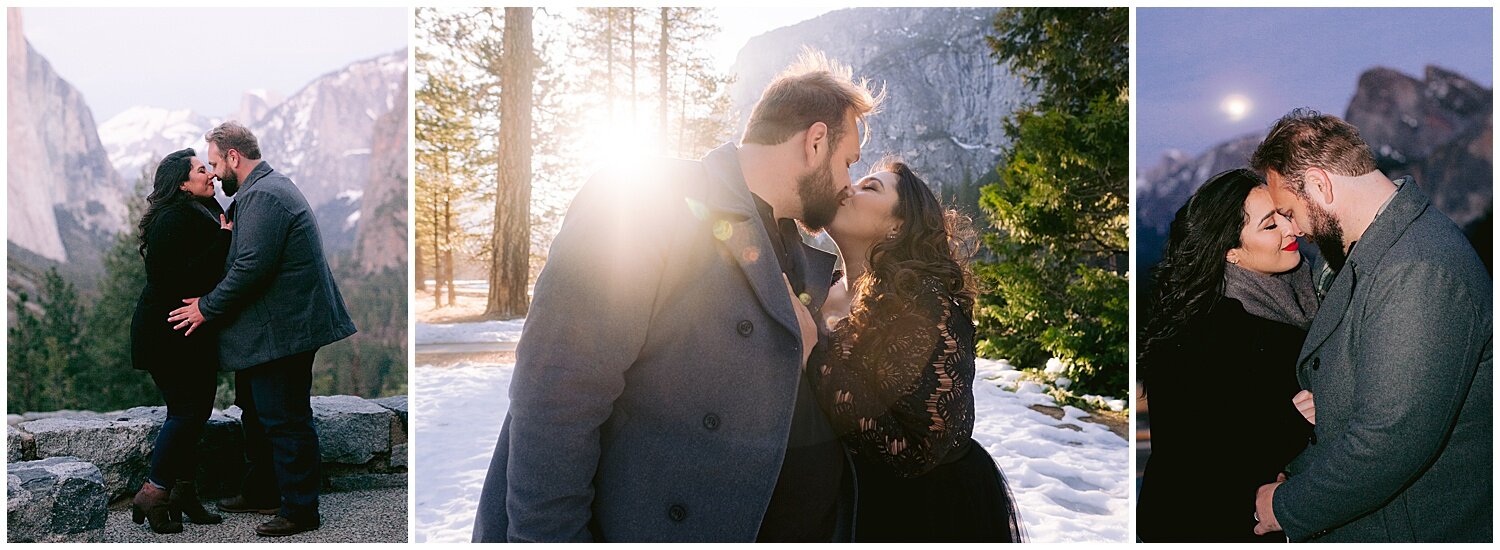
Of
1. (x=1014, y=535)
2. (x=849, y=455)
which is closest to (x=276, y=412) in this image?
(x=849, y=455)

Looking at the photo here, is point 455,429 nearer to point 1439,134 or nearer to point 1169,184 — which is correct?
point 1169,184

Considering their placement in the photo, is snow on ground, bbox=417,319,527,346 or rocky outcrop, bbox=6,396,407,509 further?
snow on ground, bbox=417,319,527,346

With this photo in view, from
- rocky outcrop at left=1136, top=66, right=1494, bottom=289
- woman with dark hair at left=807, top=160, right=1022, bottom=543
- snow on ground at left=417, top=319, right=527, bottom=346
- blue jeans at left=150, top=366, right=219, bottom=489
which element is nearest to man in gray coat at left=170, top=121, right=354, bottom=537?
blue jeans at left=150, top=366, right=219, bottom=489

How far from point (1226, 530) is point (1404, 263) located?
2.95 feet

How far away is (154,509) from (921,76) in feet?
10.8

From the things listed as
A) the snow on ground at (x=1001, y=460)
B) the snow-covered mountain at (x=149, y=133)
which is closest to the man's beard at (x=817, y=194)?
the snow on ground at (x=1001, y=460)

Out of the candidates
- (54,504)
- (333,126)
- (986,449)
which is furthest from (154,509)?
(986,449)

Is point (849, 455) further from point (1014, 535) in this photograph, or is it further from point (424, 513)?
point (424, 513)

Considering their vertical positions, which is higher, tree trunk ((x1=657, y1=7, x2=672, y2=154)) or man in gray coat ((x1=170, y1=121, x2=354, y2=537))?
tree trunk ((x1=657, y1=7, x2=672, y2=154))

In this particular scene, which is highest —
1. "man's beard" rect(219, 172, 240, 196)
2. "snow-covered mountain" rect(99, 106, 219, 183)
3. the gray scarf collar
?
"snow-covered mountain" rect(99, 106, 219, 183)

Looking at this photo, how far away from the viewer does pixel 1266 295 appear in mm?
2186

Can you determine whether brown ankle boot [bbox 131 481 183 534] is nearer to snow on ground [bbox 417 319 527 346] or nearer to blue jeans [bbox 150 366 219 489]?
blue jeans [bbox 150 366 219 489]

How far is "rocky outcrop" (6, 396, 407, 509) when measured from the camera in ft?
9.29

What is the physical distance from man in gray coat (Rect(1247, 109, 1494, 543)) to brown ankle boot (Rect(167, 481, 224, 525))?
3.22 meters
